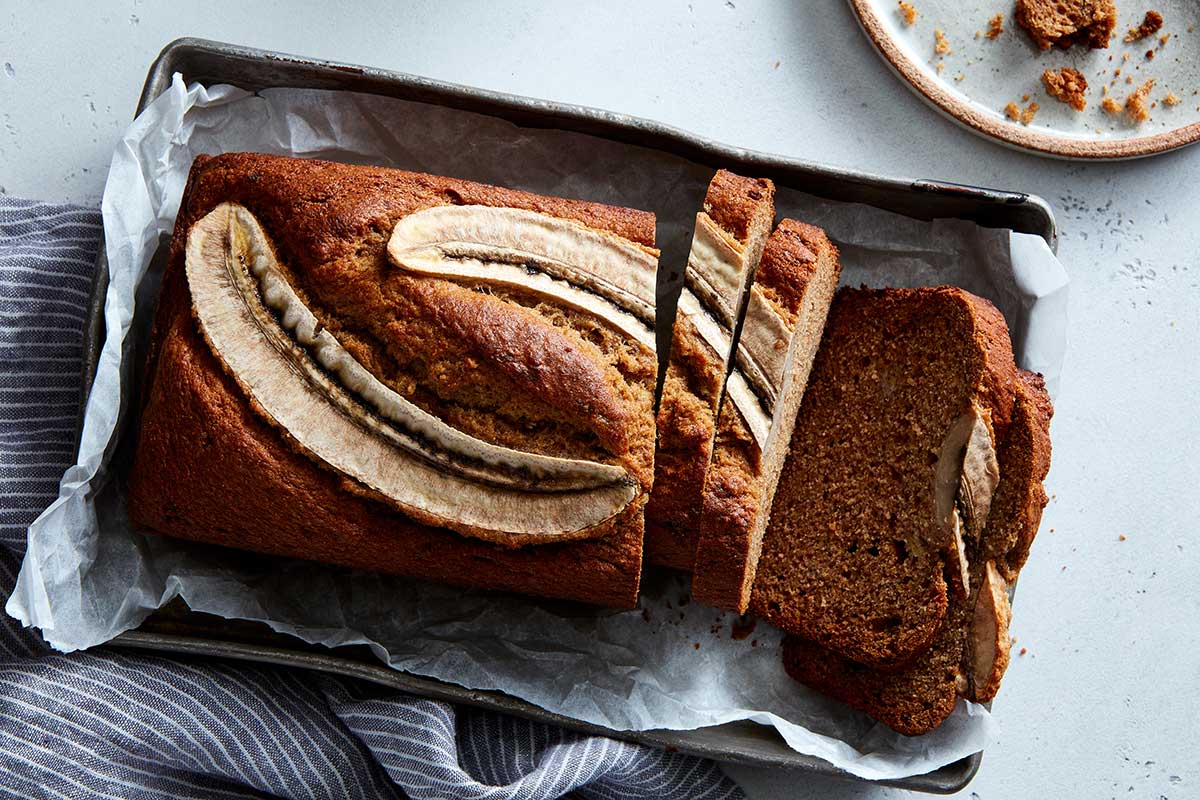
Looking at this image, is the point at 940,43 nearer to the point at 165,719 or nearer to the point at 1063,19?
the point at 1063,19

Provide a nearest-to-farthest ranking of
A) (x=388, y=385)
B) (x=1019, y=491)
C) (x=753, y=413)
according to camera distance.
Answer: (x=388, y=385), (x=753, y=413), (x=1019, y=491)

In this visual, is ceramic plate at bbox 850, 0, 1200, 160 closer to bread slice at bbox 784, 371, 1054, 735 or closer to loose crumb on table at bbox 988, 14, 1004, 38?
loose crumb on table at bbox 988, 14, 1004, 38

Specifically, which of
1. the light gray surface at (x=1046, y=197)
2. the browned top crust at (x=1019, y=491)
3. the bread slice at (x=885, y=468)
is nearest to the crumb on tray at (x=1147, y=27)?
the light gray surface at (x=1046, y=197)

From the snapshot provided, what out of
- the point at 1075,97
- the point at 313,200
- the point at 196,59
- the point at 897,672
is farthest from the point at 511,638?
the point at 1075,97

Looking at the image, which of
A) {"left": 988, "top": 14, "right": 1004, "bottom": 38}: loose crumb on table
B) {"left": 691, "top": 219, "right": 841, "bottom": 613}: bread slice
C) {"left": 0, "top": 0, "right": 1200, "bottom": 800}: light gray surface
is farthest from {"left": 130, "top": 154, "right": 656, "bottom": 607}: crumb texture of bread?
{"left": 988, "top": 14, "right": 1004, "bottom": 38}: loose crumb on table

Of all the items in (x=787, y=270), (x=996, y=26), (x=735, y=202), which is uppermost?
(x=996, y=26)

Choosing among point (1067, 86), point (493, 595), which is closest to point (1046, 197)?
point (1067, 86)
